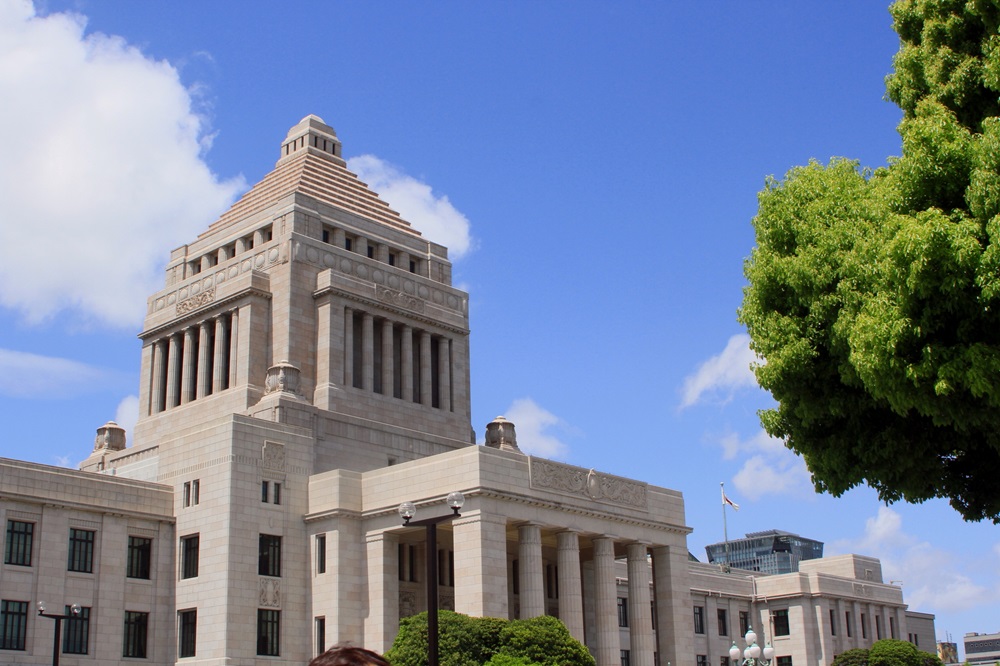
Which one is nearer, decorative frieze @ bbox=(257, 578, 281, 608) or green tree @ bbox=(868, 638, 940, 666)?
decorative frieze @ bbox=(257, 578, 281, 608)

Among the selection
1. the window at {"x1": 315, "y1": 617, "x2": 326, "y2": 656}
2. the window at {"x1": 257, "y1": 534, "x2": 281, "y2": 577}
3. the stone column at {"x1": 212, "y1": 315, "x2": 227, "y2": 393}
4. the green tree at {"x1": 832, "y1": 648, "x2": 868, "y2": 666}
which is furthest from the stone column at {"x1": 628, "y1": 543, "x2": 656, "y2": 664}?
the stone column at {"x1": 212, "y1": 315, "x2": 227, "y2": 393}

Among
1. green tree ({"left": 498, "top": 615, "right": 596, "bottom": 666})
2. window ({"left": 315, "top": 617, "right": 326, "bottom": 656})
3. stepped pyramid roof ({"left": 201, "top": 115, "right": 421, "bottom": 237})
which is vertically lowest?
green tree ({"left": 498, "top": 615, "right": 596, "bottom": 666})

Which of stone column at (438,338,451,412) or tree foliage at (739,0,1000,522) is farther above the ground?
stone column at (438,338,451,412)

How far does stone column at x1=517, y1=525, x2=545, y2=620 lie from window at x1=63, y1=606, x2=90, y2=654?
1864cm

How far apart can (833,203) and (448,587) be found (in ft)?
123

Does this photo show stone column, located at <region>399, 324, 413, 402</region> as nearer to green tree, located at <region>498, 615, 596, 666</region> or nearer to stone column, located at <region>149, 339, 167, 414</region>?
stone column, located at <region>149, 339, 167, 414</region>

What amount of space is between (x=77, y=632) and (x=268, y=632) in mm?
8054

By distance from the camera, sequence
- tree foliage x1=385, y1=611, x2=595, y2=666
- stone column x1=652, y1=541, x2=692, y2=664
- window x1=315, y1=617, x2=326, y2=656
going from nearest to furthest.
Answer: tree foliage x1=385, y1=611, x2=595, y2=666 → window x1=315, y1=617, x2=326, y2=656 → stone column x1=652, y1=541, x2=692, y2=664

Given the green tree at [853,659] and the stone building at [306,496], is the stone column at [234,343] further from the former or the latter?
the green tree at [853,659]

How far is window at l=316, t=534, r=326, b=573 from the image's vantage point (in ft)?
177

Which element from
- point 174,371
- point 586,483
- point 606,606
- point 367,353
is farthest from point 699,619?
point 174,371

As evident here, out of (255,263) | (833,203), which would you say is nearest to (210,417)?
(255,263)

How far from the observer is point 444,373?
7075 cm

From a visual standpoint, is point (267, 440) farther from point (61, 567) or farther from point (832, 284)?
point (832, 284)
